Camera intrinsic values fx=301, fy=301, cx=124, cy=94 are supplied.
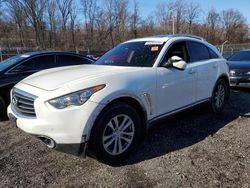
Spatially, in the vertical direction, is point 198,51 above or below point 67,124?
above

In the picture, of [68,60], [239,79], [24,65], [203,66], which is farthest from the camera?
[239,79]

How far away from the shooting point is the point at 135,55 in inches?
191

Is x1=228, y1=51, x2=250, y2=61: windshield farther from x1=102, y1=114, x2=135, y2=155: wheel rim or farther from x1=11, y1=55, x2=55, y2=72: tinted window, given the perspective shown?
x1=102, y1=114, x2=135, y2=155: wheel rim

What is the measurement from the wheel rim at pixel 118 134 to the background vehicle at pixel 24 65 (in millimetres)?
3411

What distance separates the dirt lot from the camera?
3.48 m

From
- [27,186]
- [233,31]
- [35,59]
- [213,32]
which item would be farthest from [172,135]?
[233,31]

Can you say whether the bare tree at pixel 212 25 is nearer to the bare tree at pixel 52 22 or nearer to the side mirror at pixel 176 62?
the bare tree at pixel 52 22

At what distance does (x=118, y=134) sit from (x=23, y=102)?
1293 millimetres

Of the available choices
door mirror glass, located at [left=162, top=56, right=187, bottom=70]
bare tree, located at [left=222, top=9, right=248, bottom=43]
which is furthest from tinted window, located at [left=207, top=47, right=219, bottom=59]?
bare tree, located at [left=222, top=9, right=248, bottom=43]

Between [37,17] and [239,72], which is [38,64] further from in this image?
[37,17]

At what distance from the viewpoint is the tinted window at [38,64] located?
6.82 metres

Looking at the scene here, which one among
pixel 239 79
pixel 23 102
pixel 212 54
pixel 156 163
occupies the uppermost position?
pixel 212 54

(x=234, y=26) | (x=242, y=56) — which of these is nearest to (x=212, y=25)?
(x=234, y=26)

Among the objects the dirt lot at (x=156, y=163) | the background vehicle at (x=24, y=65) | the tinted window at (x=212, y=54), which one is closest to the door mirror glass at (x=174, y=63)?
the dirt lot at (x=156, y=163)
